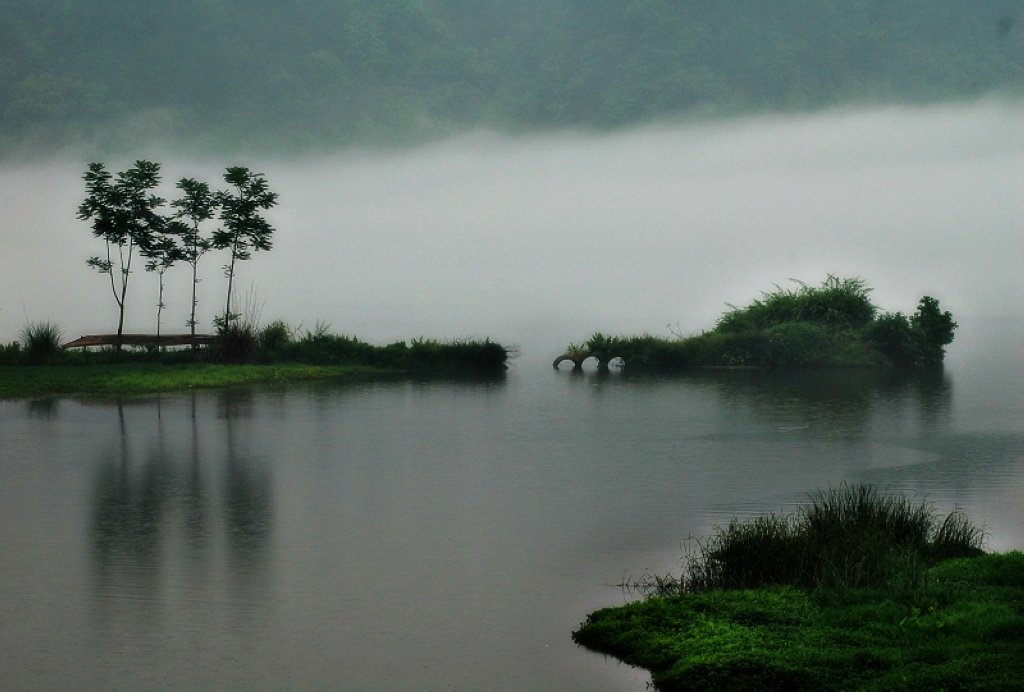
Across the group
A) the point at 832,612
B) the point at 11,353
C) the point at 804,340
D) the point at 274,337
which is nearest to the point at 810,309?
the point at 804,340

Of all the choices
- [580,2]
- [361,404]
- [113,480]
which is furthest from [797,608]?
[580,2]

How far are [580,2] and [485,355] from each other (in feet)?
162

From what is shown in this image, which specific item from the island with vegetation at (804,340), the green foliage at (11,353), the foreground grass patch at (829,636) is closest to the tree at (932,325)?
the island with vegetation at (804,340)

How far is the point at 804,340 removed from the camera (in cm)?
2603

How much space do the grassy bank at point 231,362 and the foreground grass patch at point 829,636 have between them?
14864mm

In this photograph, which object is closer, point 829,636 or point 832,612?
point 829,636

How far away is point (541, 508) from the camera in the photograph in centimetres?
898

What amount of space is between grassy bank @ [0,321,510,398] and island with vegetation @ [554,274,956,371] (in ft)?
10.1

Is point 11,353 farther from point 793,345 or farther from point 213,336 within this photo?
point 793,345

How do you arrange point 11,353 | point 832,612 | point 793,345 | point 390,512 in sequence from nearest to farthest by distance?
point 832,612 < point 390,512 < point 11,353 < point 793,345

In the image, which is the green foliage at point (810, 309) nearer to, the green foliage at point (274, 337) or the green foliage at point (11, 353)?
the green foliage at point (274, 337)

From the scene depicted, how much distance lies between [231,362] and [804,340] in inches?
510

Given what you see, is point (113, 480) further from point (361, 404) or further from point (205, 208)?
point (205, 208)

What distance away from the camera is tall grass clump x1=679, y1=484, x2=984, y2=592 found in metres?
6.27
